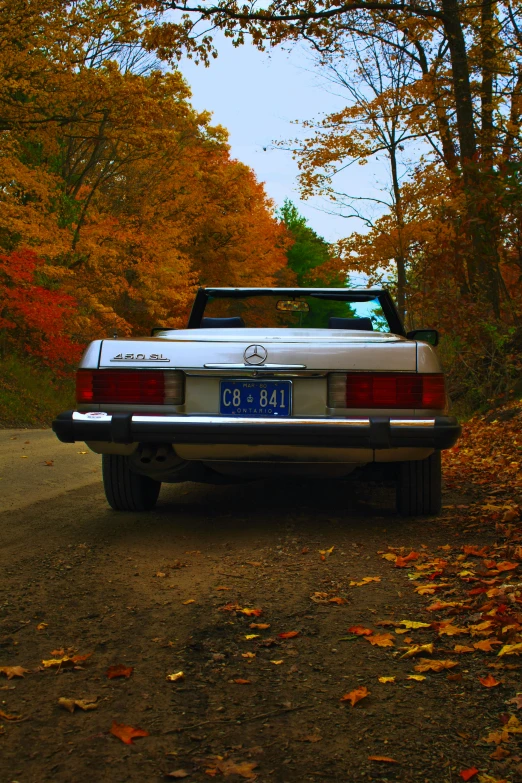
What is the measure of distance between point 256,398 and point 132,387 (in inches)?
29.0

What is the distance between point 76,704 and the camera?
253 cm

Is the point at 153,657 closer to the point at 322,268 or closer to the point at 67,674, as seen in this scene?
the point at 67,674

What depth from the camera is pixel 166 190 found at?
28.2 meters

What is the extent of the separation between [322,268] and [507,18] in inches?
429

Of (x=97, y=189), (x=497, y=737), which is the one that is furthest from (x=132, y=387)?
(x=97, y=189)

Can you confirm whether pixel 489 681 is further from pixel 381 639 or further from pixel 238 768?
pixel 238 768

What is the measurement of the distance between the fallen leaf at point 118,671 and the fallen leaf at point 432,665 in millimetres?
975

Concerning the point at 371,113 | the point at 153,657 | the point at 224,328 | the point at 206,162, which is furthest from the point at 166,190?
the point at 153,657

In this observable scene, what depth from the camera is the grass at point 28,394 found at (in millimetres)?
19328

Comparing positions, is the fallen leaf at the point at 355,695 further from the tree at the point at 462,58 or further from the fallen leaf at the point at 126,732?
the tree at the point at 462,58

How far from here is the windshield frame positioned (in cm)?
605

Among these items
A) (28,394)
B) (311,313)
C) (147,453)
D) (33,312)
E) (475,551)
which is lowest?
(28,394)

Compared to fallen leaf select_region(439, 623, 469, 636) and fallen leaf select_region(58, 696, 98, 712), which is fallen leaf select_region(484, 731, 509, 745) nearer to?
fallen leaf select_region(439, 623, 469, 636)

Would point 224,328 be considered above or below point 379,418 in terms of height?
above
